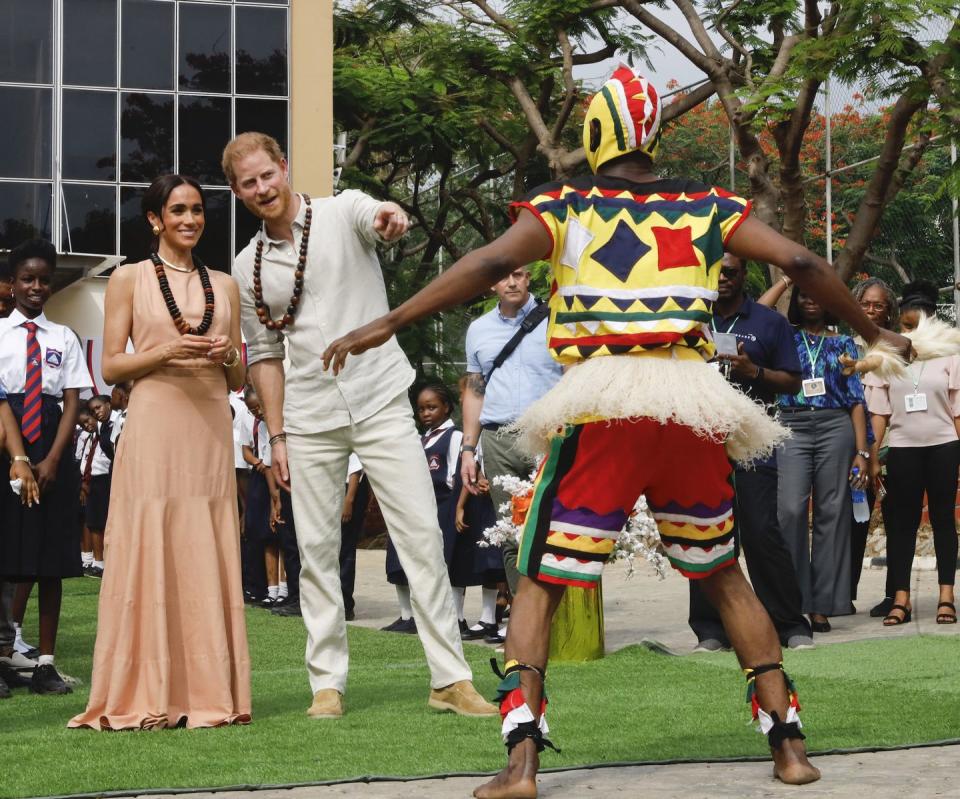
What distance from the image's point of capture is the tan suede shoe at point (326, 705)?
21.8 feet

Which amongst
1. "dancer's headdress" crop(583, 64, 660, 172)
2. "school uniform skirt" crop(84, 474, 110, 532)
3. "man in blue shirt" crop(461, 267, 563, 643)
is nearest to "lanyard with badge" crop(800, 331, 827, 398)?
"man in blue shirt" crop(461, 267, 563, 643)

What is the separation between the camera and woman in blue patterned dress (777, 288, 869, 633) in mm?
10320

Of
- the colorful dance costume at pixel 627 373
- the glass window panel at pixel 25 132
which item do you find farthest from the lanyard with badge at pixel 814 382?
the glass window panel at pixel 25 132

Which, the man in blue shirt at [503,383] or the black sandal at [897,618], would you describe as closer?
the man in blue shirt at [503,383]

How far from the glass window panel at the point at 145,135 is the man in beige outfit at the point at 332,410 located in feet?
63.1

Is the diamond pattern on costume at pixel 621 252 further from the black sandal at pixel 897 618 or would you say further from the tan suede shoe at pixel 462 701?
the black sandal at pixel 897 618

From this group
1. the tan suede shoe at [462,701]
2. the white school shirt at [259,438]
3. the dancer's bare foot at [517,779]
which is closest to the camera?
the dancer's bare foot at [517,779]

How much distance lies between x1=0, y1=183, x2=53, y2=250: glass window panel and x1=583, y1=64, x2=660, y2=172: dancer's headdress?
844 inches

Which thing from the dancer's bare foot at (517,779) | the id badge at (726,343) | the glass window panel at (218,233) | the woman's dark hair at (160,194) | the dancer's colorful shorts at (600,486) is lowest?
the dancer's bare foot at (517,779)

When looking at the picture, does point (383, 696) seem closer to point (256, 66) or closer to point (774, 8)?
point (774, 8)

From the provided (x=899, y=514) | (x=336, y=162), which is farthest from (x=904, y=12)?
(x=336, y=162)

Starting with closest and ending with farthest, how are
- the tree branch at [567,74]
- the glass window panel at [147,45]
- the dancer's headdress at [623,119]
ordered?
the dancer's headdress at [623,119] < the tree branch at [567,74] < the glass window panel at [147,45]

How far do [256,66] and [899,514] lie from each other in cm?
1768

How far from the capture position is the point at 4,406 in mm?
7586
